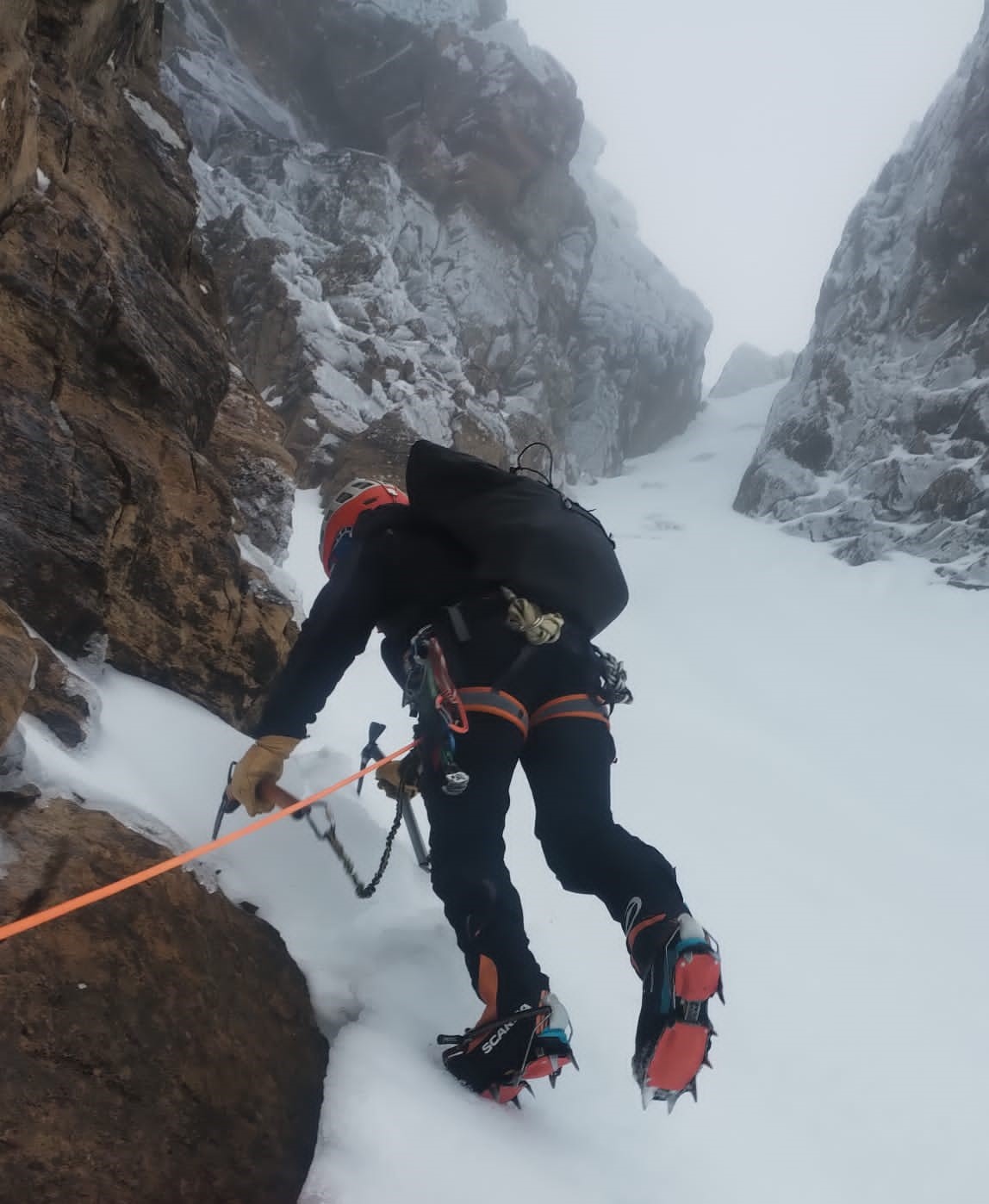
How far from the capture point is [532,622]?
2.34 m

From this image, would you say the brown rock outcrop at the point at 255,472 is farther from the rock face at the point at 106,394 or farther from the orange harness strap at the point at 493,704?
the orange harness strap at the point at 493,704

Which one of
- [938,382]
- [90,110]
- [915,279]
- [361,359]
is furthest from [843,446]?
[90,110]

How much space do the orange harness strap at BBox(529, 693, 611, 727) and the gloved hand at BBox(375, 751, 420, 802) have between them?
399 millimetres

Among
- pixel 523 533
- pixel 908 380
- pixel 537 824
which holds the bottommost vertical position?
pixel 537 824

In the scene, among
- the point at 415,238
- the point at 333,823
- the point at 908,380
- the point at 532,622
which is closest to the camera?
the point at 532,622

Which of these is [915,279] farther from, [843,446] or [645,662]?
[645,662]

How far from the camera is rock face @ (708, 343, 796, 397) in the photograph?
62.6 m

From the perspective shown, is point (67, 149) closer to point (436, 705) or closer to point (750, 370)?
point (436, 705)

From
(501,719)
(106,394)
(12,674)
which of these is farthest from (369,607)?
(106,394)

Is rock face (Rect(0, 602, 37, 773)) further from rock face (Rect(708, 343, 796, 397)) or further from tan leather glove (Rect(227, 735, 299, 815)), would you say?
rock face (Rect(708, 343, 796, 397))

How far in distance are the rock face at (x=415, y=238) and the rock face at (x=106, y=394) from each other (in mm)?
10956

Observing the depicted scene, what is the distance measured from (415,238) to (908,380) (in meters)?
18.8

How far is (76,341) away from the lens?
3650 mm

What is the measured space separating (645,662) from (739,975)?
10545 millimetres
